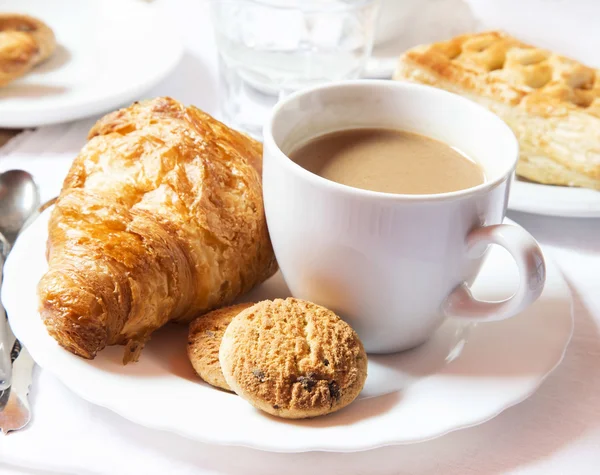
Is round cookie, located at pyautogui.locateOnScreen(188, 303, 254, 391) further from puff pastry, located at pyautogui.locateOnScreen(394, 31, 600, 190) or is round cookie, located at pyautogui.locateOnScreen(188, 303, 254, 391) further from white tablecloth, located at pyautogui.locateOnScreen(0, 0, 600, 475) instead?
puff pastry, located at pyautogui.locateOnScreen(394, 31, 600, 190)

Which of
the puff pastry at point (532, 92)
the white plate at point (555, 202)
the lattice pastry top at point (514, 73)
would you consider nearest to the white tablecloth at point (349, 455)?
the white plate at point (555, 202)

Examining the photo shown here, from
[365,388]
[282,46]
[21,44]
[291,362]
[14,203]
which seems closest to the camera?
[291,362]

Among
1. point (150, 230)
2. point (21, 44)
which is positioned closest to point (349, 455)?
point (150, 230)

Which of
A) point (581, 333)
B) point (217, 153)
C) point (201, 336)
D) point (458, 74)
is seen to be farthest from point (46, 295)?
point (458, 74)

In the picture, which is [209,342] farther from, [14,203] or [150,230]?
[14,203]

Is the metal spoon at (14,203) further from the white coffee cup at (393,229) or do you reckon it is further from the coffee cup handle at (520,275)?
the coffee cup handle at (520,275)

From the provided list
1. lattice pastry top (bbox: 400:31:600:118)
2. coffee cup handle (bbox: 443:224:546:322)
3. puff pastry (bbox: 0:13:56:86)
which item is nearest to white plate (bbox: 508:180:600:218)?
lattice pastry top (bbox: 400:31:600:118)
